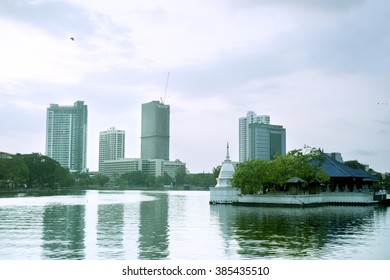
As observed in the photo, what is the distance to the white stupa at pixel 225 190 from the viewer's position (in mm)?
61469

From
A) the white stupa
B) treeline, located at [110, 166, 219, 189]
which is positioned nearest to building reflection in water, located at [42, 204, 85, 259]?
the white stupa

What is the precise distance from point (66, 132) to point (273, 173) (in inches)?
5065

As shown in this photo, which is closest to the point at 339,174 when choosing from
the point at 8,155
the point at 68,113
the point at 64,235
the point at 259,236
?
the point at 259,236

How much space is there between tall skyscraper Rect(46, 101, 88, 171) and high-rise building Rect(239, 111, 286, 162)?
74233 millimetres

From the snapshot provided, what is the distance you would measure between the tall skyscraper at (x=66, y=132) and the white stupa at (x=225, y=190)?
11761cm

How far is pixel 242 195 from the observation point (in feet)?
189

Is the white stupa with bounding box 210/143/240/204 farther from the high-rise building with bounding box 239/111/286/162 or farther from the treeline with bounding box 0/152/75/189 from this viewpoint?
the treeline with bounding box 0/152/75/189

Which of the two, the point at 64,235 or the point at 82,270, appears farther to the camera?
the point at 64,235

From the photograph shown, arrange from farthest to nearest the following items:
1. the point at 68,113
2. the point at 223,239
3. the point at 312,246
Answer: the point at 68,113
the point at 223,239
the point at 312,246

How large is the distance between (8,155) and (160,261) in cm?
9683

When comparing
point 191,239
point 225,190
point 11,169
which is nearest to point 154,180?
point 11,169

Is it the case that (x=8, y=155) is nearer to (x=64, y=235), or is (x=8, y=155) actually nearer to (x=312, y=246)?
(x=64, y=235)

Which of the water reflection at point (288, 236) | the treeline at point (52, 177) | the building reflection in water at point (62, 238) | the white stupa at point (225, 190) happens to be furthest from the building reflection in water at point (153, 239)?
the treeline at point (52, 177)

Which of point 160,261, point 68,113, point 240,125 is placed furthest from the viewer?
point 68,113
